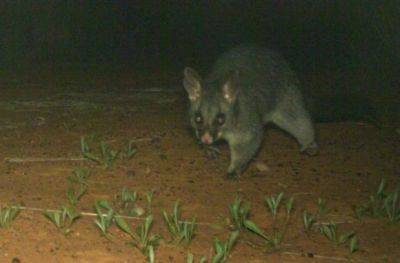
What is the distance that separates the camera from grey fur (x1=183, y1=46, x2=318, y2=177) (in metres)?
7.44

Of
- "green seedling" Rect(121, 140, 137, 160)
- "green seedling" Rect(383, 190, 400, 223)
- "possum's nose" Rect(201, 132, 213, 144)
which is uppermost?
"green seedling" Rect(383, 190, 400, 223)

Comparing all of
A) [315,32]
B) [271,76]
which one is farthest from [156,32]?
[271,76]

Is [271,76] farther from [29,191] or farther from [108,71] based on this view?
[108,71]

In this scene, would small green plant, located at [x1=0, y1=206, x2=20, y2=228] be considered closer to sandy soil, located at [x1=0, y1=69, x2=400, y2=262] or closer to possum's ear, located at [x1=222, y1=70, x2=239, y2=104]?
sandy soil, located at [x1=0, y1=69, x2=400, y2=262]

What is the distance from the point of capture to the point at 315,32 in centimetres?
3088

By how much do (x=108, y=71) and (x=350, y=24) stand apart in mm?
13590

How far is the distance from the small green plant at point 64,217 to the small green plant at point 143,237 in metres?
0.36

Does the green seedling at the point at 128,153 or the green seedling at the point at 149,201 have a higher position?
the green seedling at the point at 149,201

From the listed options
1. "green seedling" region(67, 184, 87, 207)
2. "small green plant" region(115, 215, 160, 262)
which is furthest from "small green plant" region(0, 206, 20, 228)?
"small green plant" region(115, 215, 160, 262)

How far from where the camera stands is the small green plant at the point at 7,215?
5.41 m

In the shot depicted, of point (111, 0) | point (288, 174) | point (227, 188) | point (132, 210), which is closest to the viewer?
point (132, 210)

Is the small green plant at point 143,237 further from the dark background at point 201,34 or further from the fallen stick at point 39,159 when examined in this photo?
the dark background at point 201,34

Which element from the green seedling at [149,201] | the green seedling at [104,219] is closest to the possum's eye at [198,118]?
the green seedling at [149,201]

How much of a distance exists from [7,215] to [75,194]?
1.08m
